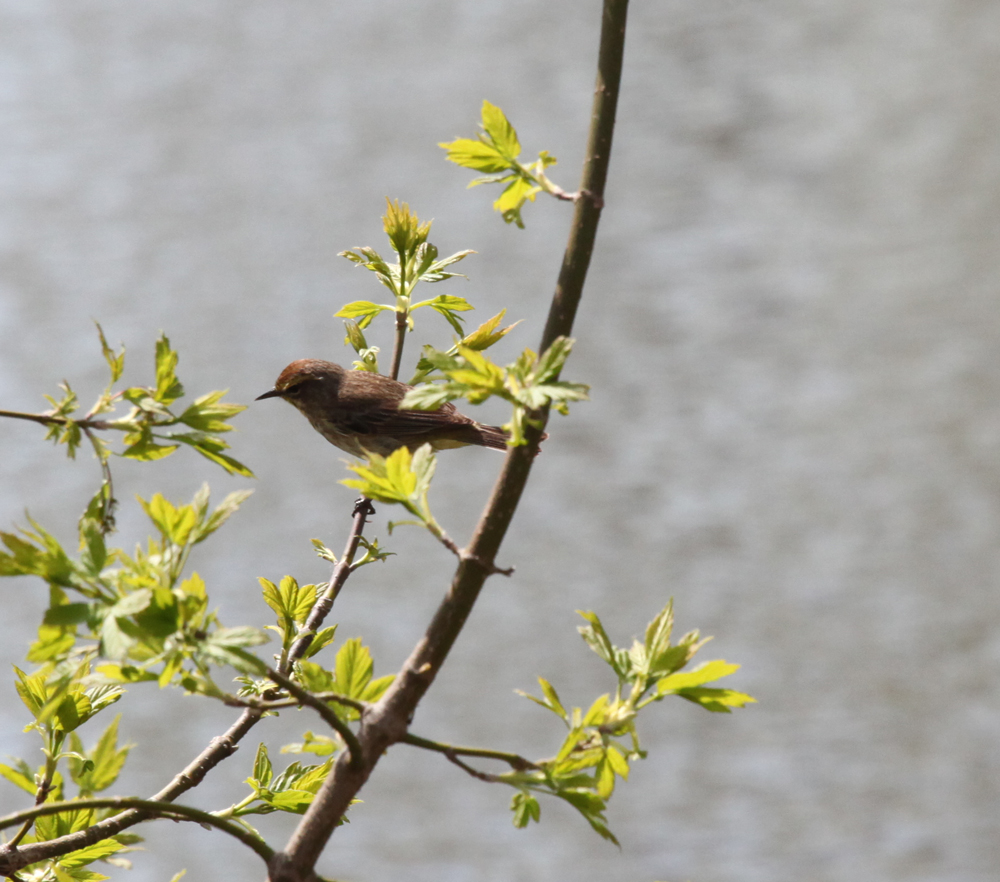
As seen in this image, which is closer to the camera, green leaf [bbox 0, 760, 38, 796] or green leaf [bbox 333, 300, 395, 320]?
green leaf [bbox 0, 760, 38, 796]

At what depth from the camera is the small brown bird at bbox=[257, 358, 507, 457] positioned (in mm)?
1743

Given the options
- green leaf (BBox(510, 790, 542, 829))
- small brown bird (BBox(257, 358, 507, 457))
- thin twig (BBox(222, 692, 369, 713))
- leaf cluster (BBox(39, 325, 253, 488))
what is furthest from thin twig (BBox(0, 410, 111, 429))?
small brown bird (BBox(257, 358, 507, 457))

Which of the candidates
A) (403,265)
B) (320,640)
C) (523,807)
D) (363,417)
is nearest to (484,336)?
(403,265)

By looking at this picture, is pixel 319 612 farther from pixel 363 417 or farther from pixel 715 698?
pixel 363 417

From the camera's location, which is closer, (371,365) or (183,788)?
(183,788)

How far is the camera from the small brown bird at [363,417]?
1743mm

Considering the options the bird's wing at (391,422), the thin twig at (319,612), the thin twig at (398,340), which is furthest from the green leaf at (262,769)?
the bird's wing at (391,422)

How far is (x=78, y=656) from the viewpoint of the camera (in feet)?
1.45

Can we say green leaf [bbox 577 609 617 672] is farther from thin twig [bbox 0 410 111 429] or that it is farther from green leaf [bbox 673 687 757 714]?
thin twig [bbox 0 410 111 429]

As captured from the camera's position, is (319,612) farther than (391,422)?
No

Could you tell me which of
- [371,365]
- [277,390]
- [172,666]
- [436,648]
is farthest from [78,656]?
[277,390]

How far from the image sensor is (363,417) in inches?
71.6

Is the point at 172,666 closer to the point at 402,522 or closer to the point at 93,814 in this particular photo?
the point at 402,522

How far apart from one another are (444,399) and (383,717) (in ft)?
0.47
